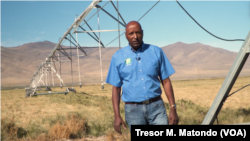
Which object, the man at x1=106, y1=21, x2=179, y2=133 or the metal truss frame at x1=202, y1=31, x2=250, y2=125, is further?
the man at x1=106, y1=21, x2=179, y2=133

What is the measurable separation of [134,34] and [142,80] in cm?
51

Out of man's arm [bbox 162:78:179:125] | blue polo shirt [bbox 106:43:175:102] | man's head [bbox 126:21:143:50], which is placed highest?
man's head [bbox 126:21:143:50]

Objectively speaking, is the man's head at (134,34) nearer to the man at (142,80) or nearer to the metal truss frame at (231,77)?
the man at (142,80)

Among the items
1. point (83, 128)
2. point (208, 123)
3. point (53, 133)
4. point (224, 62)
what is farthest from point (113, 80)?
point (224, 62)

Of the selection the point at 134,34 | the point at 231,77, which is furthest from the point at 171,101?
the point at 134,34

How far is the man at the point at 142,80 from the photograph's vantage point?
2.82 meters

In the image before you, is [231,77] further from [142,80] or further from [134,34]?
[134,34]

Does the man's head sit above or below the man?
above

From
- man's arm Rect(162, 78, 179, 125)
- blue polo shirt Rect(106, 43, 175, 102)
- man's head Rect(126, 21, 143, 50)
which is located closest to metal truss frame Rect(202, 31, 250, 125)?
man's arm Rect(162, 78, 179, 125)

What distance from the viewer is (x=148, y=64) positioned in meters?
2.87

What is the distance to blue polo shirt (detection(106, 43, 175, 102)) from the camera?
2.84 meters

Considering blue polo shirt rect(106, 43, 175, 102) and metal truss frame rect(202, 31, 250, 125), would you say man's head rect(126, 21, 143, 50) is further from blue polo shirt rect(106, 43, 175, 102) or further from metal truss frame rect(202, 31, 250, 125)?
metal truss frame rect(202, 31, 250, 125)

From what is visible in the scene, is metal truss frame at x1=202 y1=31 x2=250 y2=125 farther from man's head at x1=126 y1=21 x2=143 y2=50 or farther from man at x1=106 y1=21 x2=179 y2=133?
man's head at x1=126 y1=21 x2=143 y2=50

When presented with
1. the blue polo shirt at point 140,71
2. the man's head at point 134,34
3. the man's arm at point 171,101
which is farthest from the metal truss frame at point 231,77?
the man's head at point 134,34
